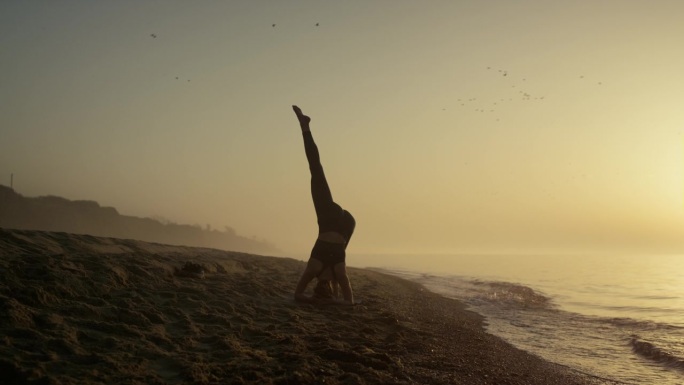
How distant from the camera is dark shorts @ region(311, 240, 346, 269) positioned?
10.5 m

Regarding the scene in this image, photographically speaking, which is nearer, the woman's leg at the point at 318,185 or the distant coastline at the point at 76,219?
the woman's leg at the point at 318,185

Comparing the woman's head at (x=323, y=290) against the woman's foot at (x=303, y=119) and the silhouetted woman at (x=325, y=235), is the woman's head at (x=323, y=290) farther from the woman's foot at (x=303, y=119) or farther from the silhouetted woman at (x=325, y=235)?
the woman's foot at (x=303, y=119)

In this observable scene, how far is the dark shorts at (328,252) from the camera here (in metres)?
10.5

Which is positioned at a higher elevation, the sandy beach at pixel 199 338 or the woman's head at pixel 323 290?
the woman's head at pixel 323 290

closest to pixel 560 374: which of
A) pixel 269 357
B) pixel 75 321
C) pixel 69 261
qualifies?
pixel 269 357

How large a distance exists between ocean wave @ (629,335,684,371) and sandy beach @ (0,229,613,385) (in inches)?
109

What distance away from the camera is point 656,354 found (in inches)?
373

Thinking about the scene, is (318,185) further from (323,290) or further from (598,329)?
(598,329)

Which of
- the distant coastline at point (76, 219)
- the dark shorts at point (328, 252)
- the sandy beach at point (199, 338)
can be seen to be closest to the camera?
the sandy beach at point (199, 338)

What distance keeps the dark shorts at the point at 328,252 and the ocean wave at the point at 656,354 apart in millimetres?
6439

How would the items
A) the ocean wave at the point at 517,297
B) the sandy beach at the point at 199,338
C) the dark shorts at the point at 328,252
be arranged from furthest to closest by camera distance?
the ocean wave at the point at 517,297 < the dark shorts at the point at 328,252 < the sandy beach at the point at 199,338

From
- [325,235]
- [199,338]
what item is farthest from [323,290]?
[199,338]

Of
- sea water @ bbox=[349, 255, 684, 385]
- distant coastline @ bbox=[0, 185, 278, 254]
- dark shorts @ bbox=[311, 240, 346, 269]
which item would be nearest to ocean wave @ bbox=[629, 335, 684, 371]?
sea water @ bbox=[349, 255, 684, 385]

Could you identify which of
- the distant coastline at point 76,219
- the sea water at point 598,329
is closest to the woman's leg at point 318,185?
the sea water at point 598,329
